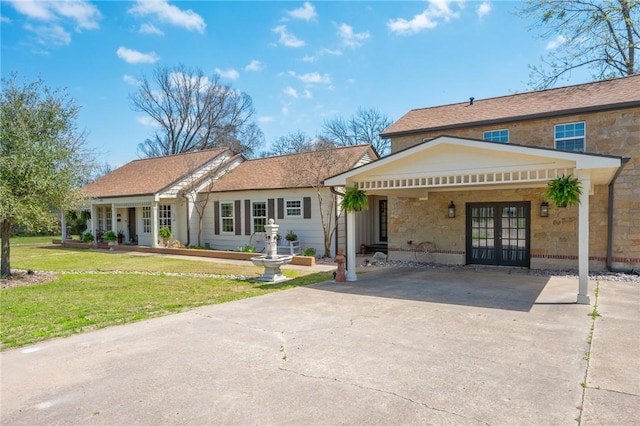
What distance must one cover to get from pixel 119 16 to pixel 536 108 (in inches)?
519

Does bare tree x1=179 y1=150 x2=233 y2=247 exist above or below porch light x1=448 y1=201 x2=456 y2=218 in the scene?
above

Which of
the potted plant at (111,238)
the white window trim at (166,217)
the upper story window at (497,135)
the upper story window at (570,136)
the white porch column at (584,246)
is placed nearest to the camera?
the white porch column at (584,246)

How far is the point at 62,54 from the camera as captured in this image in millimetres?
13031

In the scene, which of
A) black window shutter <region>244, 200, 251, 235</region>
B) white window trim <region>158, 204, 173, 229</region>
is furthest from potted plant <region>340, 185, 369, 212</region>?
white window trim <region>158, 204, 173, 229</region>

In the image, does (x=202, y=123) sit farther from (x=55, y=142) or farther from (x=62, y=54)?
(x=55, y=142)

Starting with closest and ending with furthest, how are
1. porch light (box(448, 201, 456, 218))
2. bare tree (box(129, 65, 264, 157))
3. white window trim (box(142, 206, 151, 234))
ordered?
1. porch light (box(448, 201, 456, 218))
2. white window trim (box(142, 206, 151, 234))
3. bare tree (box(129, 65, 264, 157))

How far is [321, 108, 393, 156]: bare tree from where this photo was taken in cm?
3628

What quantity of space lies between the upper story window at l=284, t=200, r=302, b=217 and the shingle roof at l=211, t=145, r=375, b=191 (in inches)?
29.0

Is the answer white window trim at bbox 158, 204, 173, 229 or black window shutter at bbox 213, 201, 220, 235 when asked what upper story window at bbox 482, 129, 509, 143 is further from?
white window trim at bbox 158, 204, 173, 229

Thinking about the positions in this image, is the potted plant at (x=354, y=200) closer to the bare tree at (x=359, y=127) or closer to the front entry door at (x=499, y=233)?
the front entry door at (x=499, y=233)

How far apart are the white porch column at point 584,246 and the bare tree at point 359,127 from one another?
95.2ft

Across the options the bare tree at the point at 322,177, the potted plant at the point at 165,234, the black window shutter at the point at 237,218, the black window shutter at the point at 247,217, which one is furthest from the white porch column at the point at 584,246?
the potted plant at the point at 165,234

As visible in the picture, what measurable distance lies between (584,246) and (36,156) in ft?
42.4

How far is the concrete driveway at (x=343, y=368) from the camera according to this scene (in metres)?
3.35
